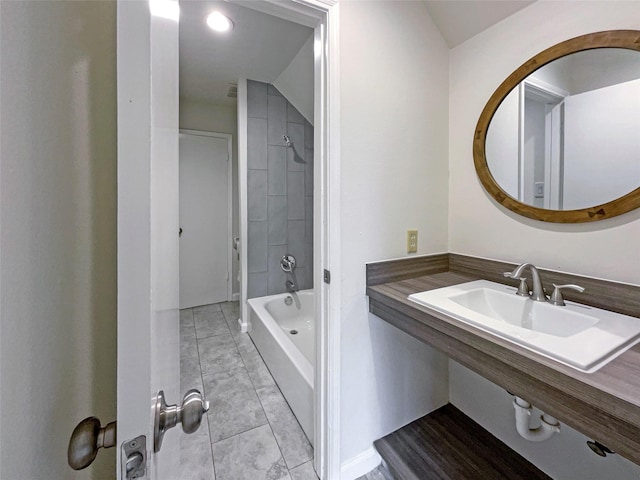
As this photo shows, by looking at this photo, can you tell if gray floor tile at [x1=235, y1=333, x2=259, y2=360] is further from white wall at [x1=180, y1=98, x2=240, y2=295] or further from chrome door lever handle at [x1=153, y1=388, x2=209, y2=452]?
chrome door lever handle at [x1=153, y1=388, x2=209, y2=452]

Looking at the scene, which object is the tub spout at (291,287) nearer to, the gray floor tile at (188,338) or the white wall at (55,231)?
the gray floor tile at (188,338)

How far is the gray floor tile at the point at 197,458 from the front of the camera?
129cm

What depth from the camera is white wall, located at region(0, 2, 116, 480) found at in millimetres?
312

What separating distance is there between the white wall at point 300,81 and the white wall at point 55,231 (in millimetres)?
1743

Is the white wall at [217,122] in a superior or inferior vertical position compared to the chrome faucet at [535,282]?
superior

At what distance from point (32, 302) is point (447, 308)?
106 centimetres

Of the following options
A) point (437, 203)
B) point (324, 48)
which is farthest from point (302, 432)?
point (324, 48)

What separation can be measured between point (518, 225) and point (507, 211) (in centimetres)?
9

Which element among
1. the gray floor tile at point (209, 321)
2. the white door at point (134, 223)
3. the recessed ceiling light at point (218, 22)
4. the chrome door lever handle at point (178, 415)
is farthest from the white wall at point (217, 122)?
the white door at point (134, 223)

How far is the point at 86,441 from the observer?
336 mm

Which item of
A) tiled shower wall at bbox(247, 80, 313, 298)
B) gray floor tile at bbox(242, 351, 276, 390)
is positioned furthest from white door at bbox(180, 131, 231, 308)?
gray floor tile at bbox(242, 351, 276, 390)

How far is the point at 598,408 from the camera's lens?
1.93 feet

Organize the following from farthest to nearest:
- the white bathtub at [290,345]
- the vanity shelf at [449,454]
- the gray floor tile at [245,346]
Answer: the gray floor tile at [245,346], the white bathtub at [290,345], the vanity shelf at [449,454]

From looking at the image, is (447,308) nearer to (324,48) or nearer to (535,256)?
(535,256)
